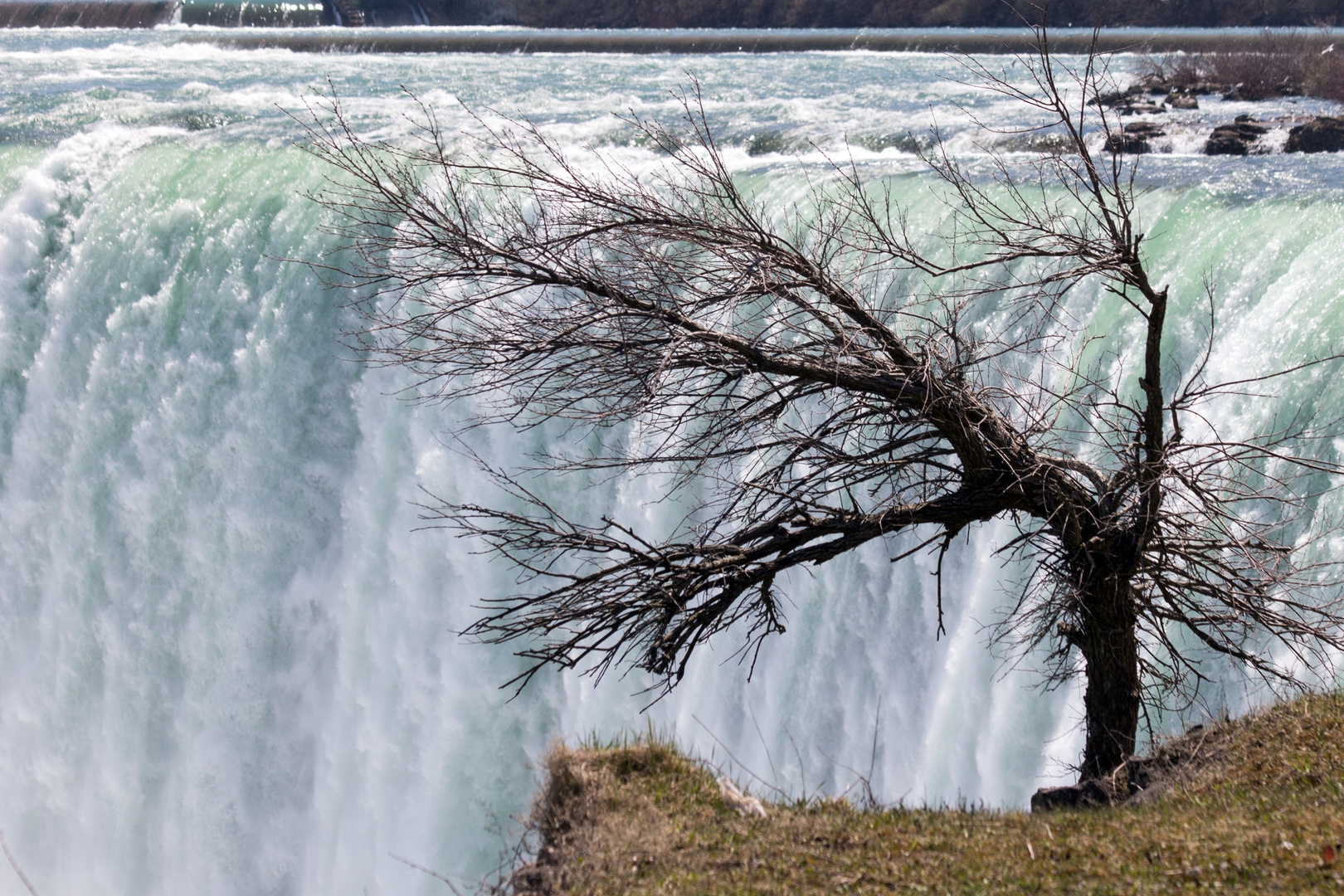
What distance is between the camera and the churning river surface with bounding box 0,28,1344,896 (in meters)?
8.52

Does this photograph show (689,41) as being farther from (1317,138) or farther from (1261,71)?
(1317,138)

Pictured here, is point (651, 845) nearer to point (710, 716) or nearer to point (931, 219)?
point (710, 716)

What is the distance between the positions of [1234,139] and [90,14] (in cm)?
4114

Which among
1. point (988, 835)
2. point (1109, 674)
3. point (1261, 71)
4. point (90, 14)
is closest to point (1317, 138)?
point (1261, 71)

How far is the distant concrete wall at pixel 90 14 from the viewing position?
41.7 metres

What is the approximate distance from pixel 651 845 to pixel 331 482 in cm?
717

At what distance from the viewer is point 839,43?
34.4 meters

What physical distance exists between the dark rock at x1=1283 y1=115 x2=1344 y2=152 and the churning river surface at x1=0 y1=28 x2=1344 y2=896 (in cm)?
126

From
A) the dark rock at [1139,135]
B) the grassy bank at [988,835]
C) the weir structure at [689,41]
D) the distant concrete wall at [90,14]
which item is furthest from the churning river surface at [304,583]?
the distant concrete wall at [90,14]

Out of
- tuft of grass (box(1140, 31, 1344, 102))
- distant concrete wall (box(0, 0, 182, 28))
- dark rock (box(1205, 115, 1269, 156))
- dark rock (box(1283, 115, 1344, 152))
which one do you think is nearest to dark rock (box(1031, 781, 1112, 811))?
dark rock (box(1205, 115, 1269, 156))

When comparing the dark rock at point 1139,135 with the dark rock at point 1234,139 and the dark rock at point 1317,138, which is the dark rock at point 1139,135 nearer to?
the dark rock at point 1234,139

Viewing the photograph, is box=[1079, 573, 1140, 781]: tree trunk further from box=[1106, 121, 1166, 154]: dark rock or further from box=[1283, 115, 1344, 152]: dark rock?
box=[1283, 115, 1344, 152]: dark rock

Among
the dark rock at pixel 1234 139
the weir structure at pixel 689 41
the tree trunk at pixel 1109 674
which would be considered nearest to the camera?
the tree trunk at pixel 1109 674

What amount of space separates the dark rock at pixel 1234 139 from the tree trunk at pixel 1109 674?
12.3 metres
